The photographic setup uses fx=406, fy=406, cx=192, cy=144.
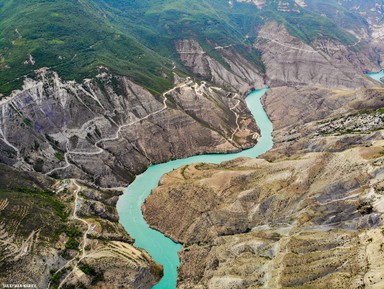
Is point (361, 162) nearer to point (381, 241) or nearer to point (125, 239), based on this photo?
point (381, 241)

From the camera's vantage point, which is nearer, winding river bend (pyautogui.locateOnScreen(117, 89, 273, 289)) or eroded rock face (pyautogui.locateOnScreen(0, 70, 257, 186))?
winding river bend (pyautogui.locateOnScreen(117, 89, 273, 289))

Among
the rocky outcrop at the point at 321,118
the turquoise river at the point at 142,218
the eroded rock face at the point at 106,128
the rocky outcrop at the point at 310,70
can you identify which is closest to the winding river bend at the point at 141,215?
the turquoise river at the point at 142,218

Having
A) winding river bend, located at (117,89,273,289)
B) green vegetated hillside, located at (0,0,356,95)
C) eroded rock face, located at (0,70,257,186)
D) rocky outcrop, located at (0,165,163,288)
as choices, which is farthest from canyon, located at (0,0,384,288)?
winding river bend, located at (117,89,273,289)

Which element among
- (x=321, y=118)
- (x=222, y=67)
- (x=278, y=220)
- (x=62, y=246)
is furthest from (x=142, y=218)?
(x=222, y=67)

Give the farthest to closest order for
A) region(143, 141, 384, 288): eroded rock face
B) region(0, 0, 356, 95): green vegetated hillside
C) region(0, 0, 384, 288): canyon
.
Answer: region(0, 0, 356, 95): green vegetated hillside < region(0, 0, 384, 288): canyon < region(143, 141, 384, 288): eroded rock face

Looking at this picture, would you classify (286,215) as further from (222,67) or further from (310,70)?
(310,70)

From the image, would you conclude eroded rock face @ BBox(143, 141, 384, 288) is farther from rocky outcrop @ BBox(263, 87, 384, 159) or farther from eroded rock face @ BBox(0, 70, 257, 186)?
eroded rock face @ BBox(0, 70, 257, 186)
